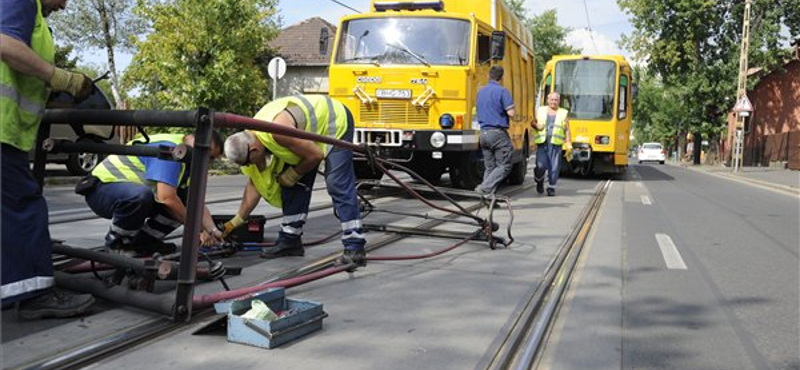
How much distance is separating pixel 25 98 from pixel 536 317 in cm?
306

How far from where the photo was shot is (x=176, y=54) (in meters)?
20.9

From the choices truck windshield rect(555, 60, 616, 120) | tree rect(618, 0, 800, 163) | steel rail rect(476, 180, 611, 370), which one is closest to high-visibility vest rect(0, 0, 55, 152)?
steel rail rect(476, 180, 611, 370)

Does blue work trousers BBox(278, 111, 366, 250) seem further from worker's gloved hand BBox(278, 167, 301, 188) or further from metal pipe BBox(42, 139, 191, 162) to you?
metal pipe BBox(42, 139, 191, 162)

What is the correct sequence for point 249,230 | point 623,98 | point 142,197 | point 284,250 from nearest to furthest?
point 142,197 → point 284,250 → point 249,230 → point 623,98

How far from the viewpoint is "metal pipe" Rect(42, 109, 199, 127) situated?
3.33 meters

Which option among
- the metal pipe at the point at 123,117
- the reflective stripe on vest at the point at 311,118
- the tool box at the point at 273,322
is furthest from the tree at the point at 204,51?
the tool box at the point at 273,322

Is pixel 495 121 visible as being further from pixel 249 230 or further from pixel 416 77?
pixel 249 230

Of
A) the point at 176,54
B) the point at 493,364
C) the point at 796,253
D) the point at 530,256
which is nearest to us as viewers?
the point at 493,364

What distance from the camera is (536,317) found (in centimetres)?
392

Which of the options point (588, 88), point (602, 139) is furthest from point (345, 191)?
point (588, 88)

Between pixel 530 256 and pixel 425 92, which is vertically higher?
pixel 425 92

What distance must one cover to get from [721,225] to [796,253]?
79.8 inches

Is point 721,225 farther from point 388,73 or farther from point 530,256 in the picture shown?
point 388,73

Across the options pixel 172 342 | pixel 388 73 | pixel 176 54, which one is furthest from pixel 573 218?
pixel 176 54
